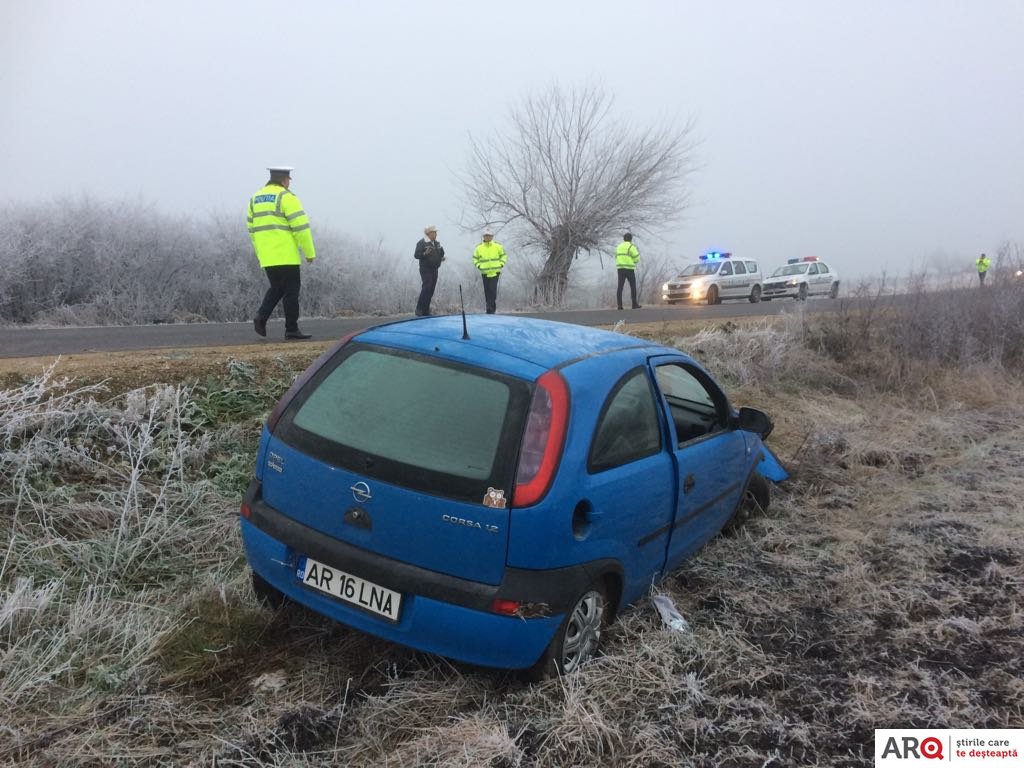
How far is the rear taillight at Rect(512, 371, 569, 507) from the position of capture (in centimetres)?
266

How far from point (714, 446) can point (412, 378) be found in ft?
5.90

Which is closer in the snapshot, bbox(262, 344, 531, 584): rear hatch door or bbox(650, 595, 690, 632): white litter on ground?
bbox(262, 344, 531, 584): rear hatch door

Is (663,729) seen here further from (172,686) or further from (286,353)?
(286,353)

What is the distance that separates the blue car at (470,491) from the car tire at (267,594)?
0.01 meters

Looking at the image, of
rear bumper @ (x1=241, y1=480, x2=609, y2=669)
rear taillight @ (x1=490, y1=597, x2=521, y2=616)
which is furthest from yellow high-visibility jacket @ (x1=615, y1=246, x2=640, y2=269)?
rear taillight @ (x1=490, y1=597, x2=521, y2=616)

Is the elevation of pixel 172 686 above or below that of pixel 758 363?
below

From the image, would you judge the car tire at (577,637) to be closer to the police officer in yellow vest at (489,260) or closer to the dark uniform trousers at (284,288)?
the dark uniform trousers at (284,288)

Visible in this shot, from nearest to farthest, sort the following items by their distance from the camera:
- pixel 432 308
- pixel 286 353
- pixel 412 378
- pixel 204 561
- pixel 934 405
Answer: pixel 412 378, pixel 204 561, pixel 286 353, pixel 934 405, pixel 432 308

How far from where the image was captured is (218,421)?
515cm

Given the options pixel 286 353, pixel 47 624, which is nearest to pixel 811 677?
pixel 47 624

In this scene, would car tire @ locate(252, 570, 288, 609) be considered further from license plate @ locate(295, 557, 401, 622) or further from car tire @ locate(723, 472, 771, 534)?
car tire @ locate(723, 472, 771, 534)

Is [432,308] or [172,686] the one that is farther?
[432,308]

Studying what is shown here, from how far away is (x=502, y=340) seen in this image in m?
3.22

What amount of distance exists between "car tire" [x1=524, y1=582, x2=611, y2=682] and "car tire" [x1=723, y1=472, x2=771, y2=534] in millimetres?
1824
